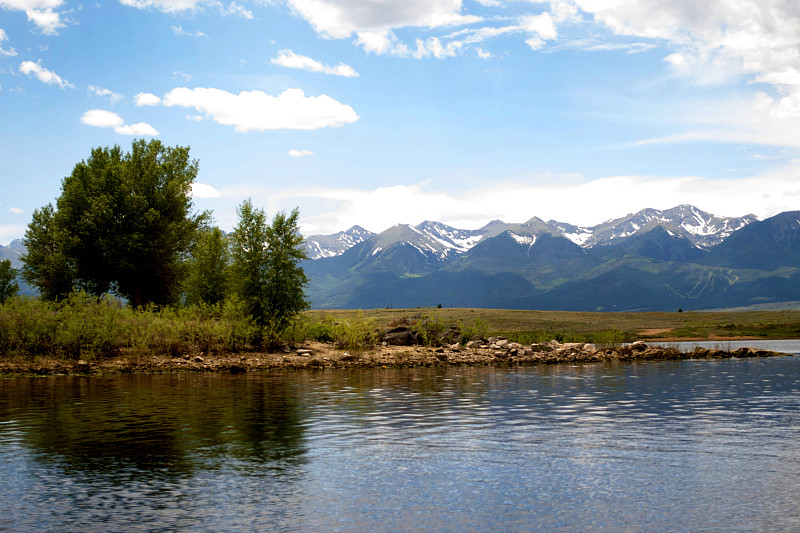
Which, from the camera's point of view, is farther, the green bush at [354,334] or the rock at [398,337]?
the rock at [398,337]

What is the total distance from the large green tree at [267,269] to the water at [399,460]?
25.3 m

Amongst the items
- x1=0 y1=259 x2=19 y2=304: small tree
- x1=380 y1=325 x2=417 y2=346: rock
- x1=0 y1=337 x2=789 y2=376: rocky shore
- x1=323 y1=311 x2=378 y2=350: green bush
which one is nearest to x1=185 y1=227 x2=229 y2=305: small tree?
x1=0 y1=337 x2=789 y2=376: rocky shore

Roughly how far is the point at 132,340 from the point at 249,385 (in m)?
19.2

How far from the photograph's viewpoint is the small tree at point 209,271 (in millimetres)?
73562

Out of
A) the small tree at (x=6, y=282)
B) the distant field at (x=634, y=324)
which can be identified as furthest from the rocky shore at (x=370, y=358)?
the small tree at (x=6, y=282)

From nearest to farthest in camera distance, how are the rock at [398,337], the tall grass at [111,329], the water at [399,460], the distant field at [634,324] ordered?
the water at [399,460], the tall grass at [111,329], the rock at [398,337], the distant field at [634,324]

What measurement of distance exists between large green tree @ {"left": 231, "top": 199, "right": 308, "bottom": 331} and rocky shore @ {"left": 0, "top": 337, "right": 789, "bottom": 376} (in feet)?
14.4

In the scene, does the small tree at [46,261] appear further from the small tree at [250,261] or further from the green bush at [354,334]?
the green bush at [354,334]

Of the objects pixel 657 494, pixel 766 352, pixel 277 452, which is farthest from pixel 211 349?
pixel 766 352

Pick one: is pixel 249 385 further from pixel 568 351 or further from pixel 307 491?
pixel 568 351

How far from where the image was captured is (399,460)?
20.7 m

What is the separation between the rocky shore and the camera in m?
53.3

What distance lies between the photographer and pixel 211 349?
6181cm

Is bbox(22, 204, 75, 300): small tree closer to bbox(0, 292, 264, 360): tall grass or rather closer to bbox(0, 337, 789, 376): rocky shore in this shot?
bbox(0, 292, 264, 360): tall grass
